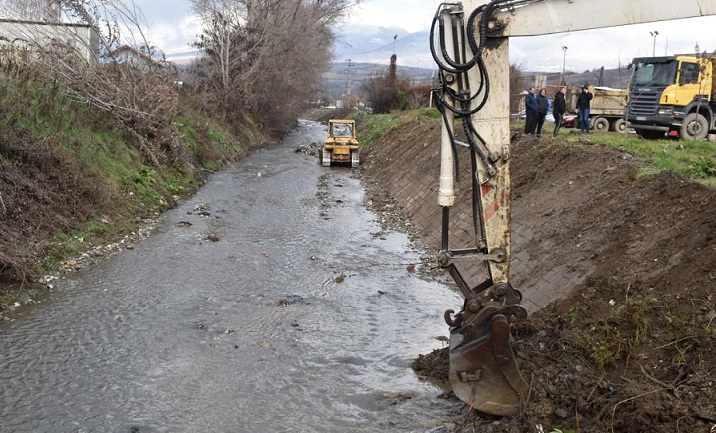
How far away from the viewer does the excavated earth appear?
5.84 m

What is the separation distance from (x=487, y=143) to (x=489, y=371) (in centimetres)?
218

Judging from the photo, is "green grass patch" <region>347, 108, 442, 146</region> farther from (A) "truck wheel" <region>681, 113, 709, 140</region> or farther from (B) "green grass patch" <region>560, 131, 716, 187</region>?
(B) "green grass patch" <region>560, 131, 716, 187</region>

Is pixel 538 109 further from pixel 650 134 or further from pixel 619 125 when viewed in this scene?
pixel 619 125

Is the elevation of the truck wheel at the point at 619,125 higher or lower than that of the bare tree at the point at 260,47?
lower

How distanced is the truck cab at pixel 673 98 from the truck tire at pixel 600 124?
173 inches

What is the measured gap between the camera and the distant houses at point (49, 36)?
1945 centimetres

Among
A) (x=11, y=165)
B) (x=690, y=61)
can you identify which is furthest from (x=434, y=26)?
(x=690, y=61)

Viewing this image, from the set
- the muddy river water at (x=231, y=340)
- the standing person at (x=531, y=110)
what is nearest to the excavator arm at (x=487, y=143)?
the muddy river water at (x=231, y=340)

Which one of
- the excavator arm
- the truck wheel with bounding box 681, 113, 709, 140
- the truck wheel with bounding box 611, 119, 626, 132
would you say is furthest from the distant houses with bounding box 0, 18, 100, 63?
the truck wheel with bounding box 611, 119, 626, 132

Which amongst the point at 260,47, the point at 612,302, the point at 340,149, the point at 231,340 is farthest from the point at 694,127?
the point at 260,47

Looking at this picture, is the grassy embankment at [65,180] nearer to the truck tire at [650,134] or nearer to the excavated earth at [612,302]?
the excavated earth at [612,302]

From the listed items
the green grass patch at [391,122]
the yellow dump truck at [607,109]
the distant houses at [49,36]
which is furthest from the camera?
the green grass patch at [391,122]

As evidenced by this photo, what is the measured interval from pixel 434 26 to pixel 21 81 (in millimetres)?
14148

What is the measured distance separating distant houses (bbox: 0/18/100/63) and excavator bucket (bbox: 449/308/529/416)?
17204mm
